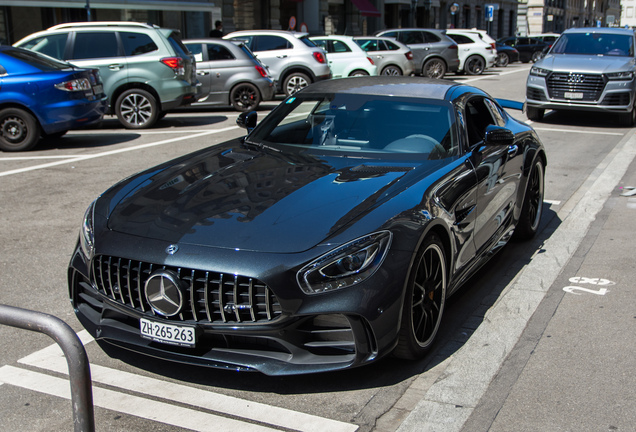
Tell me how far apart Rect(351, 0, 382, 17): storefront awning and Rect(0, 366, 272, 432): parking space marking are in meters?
43.9

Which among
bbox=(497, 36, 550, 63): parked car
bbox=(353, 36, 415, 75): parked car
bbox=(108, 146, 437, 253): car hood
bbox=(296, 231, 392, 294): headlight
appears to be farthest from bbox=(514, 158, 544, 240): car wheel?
bbox=(497, 36, 550, 63): parked car

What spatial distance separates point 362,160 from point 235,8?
32.4 meters

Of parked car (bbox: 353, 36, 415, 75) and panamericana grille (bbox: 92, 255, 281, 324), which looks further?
parked car (bbox: 353, 36, 415, 75)

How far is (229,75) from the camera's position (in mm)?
15945

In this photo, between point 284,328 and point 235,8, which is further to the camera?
point 235,8

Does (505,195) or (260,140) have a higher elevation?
(260,140)

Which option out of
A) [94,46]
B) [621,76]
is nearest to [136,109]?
[94,46]

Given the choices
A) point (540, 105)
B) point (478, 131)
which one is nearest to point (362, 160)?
point (478, 131)

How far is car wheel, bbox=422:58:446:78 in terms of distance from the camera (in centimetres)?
2725

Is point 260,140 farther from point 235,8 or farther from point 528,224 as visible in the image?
point 235,8

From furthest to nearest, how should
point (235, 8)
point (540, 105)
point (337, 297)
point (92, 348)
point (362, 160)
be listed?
point (235, 8), point (540, 105), point (362, 160), point (92, 348), point (337, 297)

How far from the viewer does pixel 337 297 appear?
3406mm

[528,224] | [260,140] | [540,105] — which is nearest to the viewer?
[260,140]

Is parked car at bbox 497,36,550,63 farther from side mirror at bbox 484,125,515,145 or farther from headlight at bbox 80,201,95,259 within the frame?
headlight at bbox 80,201,95,259
